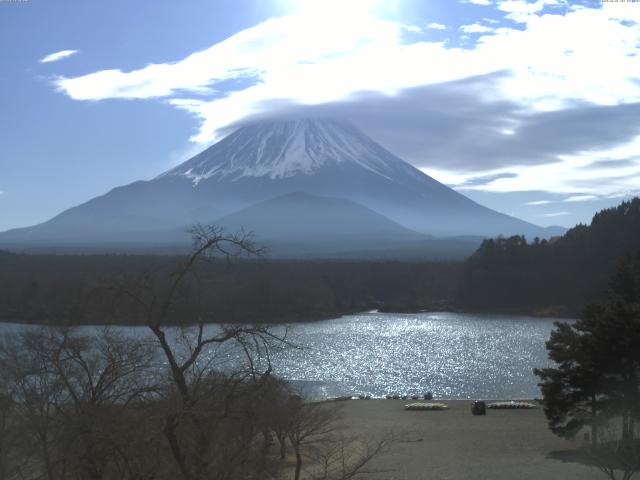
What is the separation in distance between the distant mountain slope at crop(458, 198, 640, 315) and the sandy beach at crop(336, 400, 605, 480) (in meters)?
35.7

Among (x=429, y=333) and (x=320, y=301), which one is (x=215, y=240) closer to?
(x=429, y=333)

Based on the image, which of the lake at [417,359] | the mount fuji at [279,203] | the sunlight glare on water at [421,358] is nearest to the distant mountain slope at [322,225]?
the mount fuji at [279,203]

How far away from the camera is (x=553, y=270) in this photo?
187ft

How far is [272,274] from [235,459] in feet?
162

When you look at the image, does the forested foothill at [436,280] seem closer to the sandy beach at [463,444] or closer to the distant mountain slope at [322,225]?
the sandy beach at [463,444]

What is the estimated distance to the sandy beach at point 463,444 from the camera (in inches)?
518

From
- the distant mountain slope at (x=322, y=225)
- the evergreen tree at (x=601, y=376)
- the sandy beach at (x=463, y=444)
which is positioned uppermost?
the distant mountain slope at (x=322, y=225)

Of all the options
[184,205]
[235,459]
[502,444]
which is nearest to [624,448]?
[502,444]

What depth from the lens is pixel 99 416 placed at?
17.0ft

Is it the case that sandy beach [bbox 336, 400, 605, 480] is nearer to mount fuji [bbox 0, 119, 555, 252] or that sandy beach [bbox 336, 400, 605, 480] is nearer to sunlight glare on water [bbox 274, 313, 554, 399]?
sunlight glare on water [bbox 274, 313, 554, 399]

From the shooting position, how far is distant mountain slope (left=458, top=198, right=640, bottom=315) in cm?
5450

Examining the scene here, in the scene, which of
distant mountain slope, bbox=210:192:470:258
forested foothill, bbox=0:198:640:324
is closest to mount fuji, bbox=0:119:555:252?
distant mountain slope, bbox=210:192:470:258

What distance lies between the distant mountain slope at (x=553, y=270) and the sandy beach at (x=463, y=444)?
35660mm

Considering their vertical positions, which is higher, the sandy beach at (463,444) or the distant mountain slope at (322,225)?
the distant mountain slope at (322,225)
